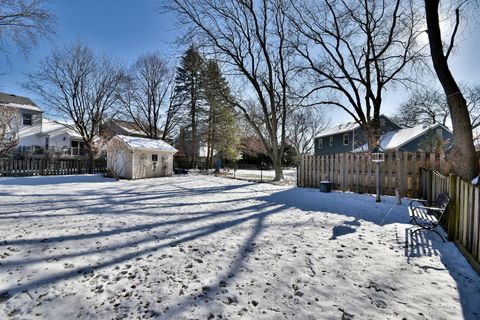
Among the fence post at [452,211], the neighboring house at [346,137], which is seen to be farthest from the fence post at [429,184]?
the neighboring house at [346,137]

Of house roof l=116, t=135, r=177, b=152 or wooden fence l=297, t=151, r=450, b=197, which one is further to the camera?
house roof l=116, t=135, r=177, b=152

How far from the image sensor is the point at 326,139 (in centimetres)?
3256

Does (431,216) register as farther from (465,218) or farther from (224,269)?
(224,269)

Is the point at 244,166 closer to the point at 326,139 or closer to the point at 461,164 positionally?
the point at 326,139

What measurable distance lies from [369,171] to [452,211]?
5478 mm

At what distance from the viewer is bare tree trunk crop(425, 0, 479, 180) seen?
5.61 m

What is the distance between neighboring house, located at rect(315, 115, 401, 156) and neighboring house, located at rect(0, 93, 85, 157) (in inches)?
1216

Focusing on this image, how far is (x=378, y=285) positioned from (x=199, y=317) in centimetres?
209

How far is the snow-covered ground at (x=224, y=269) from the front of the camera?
2361 mm

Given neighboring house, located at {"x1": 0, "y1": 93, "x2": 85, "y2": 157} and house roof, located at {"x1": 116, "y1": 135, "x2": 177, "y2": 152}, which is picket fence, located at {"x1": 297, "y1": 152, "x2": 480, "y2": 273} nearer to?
house roof, located at {"x1": 116, "y1": 135, "x2": 177, "y2": 152}

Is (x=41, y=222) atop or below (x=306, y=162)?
below

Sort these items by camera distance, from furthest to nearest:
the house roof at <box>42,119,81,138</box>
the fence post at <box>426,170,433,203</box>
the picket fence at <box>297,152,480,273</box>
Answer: the house roof at <box>42,119,81,138</box> → the fence post at <box>426,170,433,203</box> → the picket fence at <box>297,152,480,273</box>


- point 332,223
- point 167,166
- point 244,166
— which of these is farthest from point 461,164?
point 244,166

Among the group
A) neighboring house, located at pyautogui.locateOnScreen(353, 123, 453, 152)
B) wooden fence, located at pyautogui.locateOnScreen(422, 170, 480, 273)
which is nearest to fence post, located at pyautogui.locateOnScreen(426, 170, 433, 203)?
wooden fence, located at pyautogui.locateOnScreen(422, 170, 480, 273)
